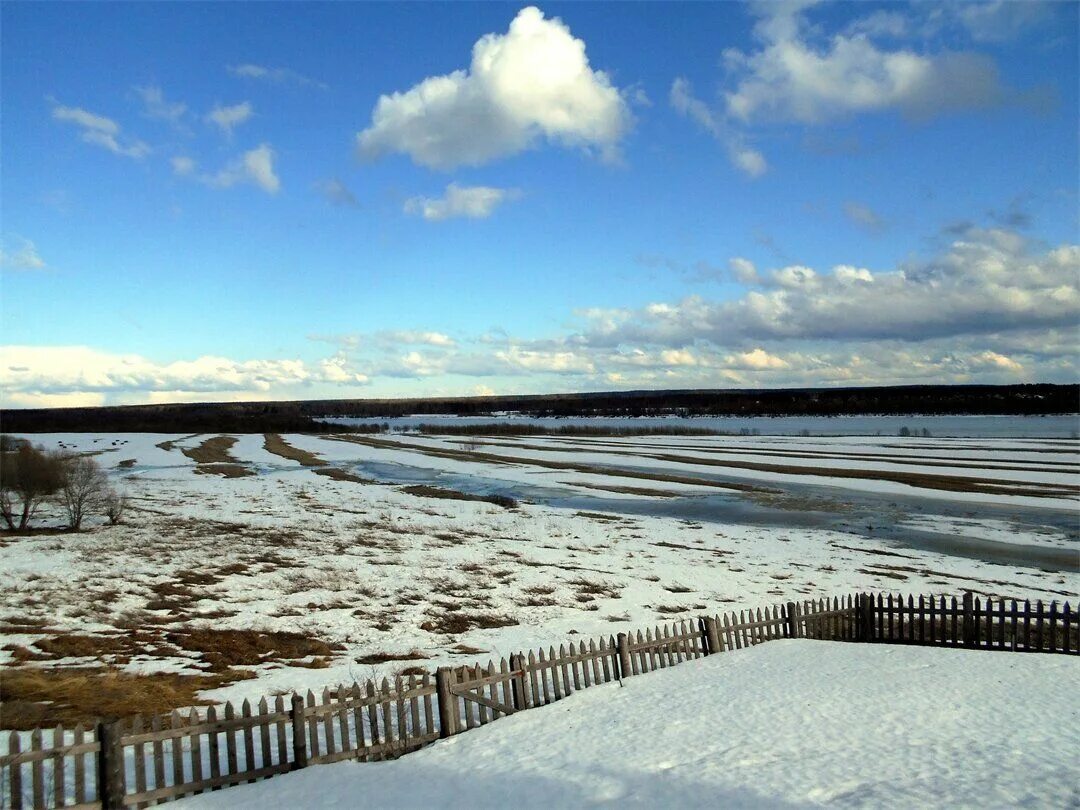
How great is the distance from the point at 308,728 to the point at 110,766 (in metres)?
3.06

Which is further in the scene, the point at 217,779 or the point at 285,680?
the point at 285,680

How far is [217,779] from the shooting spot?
718cm

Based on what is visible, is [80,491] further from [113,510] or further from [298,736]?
[298,736]

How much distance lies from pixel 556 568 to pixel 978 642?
10134 mm

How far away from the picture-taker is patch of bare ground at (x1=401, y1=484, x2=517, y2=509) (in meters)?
34.5

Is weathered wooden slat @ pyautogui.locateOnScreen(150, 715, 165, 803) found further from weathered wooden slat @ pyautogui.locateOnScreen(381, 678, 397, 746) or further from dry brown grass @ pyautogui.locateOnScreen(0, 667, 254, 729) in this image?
dry brown grass @ pyautogui.locateOnScreen(0, 667, 254, 729)

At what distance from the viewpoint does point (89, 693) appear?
9.80m

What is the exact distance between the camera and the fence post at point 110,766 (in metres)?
6.64

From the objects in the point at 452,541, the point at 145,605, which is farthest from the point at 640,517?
the point at 145,605

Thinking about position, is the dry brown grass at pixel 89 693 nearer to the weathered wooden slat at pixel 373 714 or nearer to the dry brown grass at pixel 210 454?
the weathered wooden slat at pixel 373 714

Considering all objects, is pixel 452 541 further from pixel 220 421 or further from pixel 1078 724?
pixel 220 421

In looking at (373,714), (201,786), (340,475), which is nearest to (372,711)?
(373,714)

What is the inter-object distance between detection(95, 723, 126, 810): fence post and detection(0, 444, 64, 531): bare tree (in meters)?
22.0

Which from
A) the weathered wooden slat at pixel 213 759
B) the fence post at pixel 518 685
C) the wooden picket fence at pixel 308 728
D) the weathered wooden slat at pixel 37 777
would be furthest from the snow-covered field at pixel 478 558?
the weathered wooden slat at pixel 37 777
